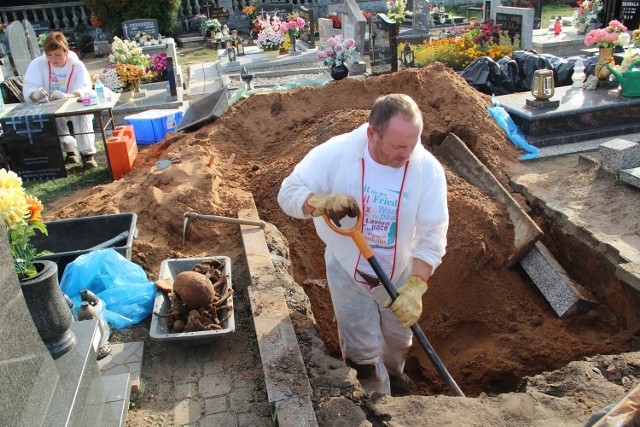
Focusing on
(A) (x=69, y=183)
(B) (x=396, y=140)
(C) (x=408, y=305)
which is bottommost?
(A) (x=69, y=183)

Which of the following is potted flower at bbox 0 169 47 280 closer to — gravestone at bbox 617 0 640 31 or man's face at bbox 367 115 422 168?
man's face at bbox 367 115 422 168

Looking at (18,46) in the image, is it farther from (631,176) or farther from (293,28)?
(631,176)

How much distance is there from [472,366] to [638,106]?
4841 mm

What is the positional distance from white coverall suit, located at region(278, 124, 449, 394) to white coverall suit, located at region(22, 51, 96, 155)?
17.7 ft

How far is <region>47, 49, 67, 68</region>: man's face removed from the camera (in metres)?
7.78

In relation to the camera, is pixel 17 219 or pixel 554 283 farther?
pixel 554 283

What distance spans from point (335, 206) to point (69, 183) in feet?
18.1

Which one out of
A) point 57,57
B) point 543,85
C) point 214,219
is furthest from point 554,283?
point 57,57

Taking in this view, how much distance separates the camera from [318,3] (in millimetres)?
22953

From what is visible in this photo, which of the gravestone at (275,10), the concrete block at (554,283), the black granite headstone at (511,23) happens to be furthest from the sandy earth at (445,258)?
the gravestone at (275,10)

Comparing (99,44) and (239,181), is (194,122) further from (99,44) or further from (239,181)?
(99,44)

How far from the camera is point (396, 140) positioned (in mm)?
3002

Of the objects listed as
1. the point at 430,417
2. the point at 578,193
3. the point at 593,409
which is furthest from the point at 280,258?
the point at 578,193

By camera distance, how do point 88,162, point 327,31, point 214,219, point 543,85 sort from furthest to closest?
point 327,31 → point 88,162 → point 543,85 → point 214,219
